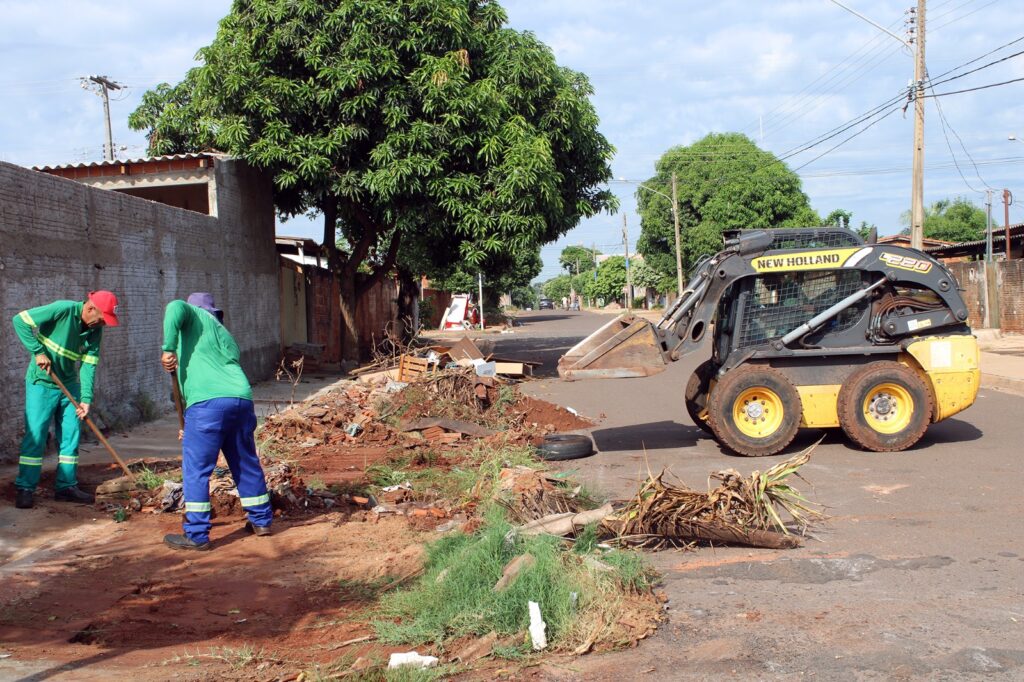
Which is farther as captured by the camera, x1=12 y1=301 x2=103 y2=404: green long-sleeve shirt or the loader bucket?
the loader bucket

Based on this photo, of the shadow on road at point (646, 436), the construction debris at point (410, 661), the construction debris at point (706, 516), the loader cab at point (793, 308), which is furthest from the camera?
the shadow on road at point (646, 436)

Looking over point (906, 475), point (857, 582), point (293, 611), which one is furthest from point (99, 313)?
point (906, 475)

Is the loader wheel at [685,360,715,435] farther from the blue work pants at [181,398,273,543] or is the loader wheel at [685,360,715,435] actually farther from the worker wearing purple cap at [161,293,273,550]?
the blue work pants at [181,398,273,543]

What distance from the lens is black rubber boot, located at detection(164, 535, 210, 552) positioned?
5.96m

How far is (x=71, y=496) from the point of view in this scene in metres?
7.09

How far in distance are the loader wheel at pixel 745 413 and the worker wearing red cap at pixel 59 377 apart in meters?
5.99

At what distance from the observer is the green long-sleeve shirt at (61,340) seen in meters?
6.78

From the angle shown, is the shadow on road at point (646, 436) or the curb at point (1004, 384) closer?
the shadow on road at point (646, 436)

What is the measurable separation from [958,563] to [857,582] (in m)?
0.85

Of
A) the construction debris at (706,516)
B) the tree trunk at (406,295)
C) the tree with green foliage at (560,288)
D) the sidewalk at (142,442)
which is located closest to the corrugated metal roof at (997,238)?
the tree trunk at (406,295)

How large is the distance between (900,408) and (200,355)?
284 inches

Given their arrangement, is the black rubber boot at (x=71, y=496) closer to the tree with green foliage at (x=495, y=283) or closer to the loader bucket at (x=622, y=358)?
the loader bucket at (x=622, y=358)

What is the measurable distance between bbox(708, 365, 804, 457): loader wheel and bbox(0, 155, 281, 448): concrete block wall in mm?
7282

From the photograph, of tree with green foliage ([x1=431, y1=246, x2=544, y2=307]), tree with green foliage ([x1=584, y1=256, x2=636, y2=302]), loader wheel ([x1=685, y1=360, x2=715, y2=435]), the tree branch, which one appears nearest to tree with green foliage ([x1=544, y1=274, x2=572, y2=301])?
tree with green foliage ([x1=584, y1=256, x2=636, y2=302])
